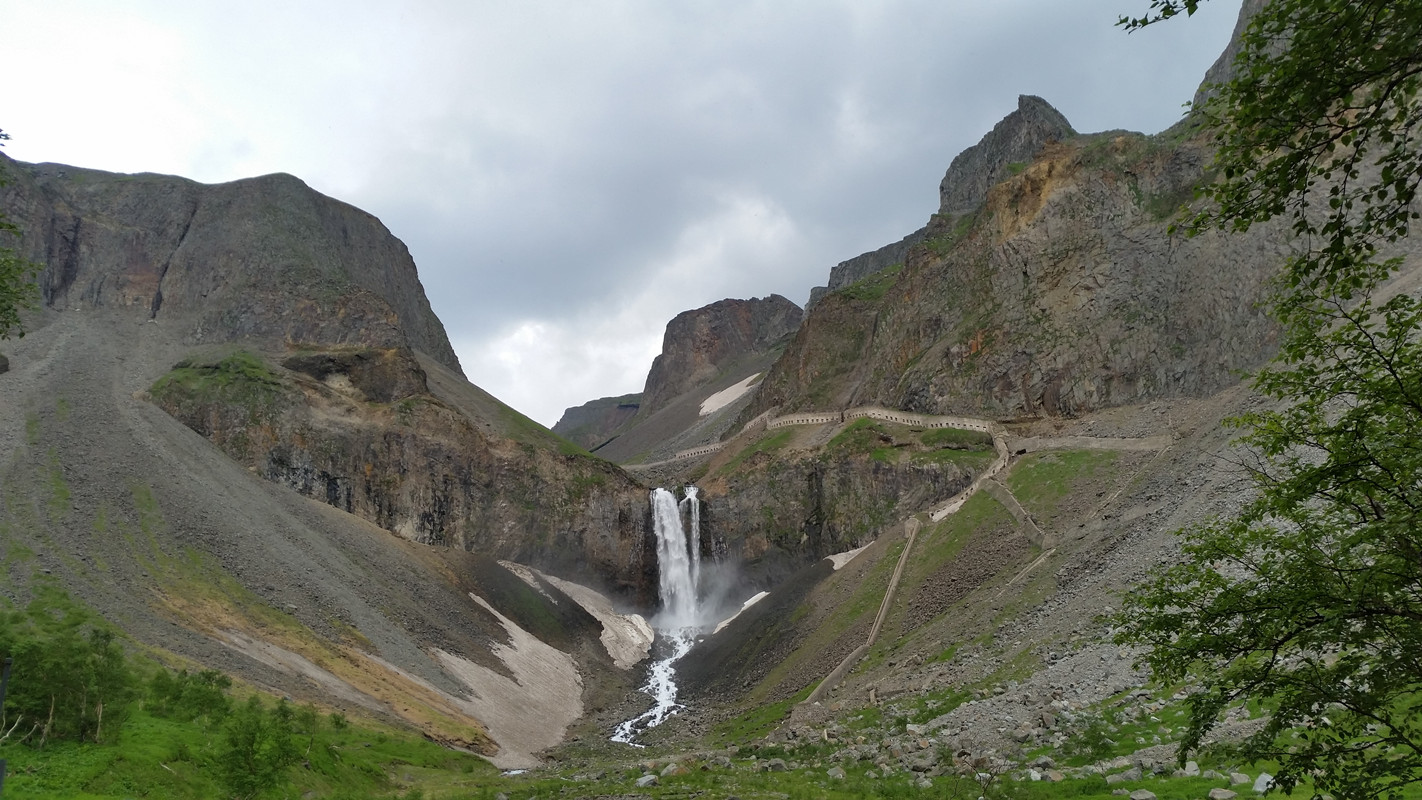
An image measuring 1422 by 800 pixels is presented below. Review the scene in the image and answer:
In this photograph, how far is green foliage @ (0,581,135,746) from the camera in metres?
17.3

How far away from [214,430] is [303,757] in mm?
62547

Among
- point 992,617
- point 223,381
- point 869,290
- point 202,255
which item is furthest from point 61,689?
point 202,255

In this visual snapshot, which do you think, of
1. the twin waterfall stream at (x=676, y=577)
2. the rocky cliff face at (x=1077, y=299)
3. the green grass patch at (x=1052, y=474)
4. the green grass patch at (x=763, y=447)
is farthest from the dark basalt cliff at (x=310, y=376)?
the green grass patch at (x=1052, y=474)

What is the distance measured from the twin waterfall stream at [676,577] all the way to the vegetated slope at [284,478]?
2932 millimetres

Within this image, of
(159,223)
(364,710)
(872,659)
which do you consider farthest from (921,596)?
(159,223)

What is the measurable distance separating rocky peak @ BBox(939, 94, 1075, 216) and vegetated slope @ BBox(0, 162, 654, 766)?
10139 cm

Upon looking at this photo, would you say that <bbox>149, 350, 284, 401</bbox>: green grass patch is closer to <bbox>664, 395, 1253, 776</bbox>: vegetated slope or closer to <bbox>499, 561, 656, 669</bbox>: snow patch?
<bbox>499, 561, 656, 669</bbox>: snow patch

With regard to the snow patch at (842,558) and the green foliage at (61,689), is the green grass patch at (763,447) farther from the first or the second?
the green foliage at (61,689)

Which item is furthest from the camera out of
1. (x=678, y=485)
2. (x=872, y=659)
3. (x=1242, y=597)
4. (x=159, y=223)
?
(x=159, y=223)

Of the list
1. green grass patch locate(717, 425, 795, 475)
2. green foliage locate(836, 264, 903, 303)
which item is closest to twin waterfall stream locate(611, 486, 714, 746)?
green grass patch locate(717, 425, 795, 475)

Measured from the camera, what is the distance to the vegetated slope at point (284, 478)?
41.6m

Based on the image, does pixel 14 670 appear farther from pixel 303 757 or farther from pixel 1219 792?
pixel 1219 792

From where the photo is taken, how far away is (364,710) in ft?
120

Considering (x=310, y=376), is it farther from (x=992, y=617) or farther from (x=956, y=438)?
(x=992, y=617)
